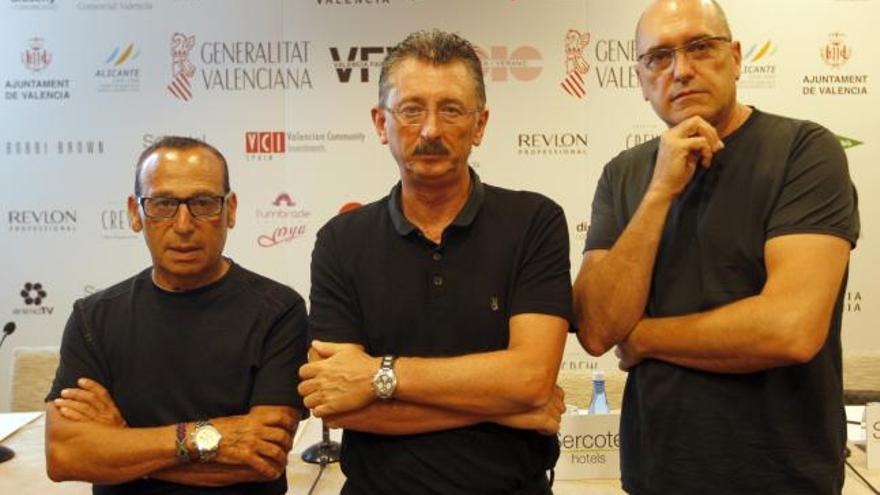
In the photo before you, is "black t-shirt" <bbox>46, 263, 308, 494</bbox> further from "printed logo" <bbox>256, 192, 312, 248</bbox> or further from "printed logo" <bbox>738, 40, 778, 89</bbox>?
"printed logo" <bbox>738, 40, 778, 89</bbox>

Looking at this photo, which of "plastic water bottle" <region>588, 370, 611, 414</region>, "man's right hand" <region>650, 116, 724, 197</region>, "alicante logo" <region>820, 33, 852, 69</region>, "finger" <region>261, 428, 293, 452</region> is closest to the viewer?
"man's right hand" <region>650, 116, 724, 197</region>

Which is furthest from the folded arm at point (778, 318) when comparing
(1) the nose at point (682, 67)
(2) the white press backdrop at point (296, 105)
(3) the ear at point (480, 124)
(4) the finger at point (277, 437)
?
(2) the white press backdrop at point (296, 105)

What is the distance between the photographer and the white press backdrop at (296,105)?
4.21 metres

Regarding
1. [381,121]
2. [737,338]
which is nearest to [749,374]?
[737,338]

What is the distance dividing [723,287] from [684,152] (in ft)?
0.96

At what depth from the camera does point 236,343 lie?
1.85m

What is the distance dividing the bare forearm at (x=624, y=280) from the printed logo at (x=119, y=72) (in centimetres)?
337

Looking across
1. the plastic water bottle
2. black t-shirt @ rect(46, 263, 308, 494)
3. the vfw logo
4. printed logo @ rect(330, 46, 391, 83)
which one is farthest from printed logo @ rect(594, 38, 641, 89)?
black t-shirt @ rect(46, 263, 308, 494)

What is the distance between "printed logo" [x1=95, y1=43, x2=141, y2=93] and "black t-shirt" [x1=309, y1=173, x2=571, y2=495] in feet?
10.1

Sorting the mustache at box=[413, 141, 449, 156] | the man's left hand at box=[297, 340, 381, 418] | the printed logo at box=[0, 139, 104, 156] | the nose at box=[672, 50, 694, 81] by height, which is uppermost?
the nose at box=[672, 50, 694, 81]

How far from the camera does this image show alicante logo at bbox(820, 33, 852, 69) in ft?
13.8

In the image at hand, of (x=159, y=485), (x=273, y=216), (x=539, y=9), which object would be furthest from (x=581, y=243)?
(x=159, y=485)

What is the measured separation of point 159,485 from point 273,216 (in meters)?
2.63

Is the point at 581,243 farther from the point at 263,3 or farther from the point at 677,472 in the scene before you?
the point at 677,472
